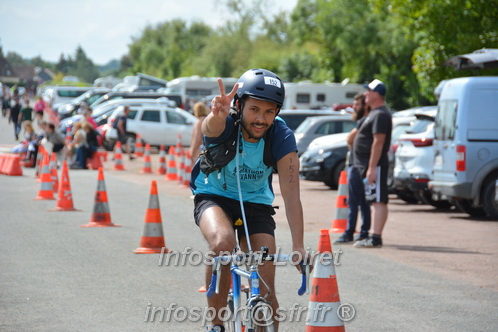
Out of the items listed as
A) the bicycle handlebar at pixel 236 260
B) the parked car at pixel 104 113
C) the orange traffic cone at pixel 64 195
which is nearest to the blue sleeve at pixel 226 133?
the bicycle handlebar at pixel 236 260

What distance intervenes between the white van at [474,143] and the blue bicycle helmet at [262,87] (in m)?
9.90

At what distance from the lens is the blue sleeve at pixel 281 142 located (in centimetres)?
526

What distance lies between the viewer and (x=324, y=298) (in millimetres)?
5691

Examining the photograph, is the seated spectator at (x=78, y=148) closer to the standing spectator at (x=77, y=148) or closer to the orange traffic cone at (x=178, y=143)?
the standing spectator at (x=77, y=148)

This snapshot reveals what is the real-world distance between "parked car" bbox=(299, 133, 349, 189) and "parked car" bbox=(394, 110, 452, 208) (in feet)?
9.70

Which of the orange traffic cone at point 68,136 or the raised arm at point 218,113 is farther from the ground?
the raised arm at point 218,113

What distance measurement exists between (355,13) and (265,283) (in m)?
46.8

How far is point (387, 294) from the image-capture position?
27.5 ft

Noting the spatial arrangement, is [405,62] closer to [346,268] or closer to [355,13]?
[355,13]

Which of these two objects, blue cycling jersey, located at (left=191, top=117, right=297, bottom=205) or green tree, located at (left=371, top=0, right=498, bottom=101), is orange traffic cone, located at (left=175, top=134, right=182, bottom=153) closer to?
green tree, located at (left=371, top=0, right=498, bottom=101)

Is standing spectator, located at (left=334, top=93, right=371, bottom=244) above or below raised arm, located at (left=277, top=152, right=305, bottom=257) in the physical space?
below

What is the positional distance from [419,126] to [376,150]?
653 cm

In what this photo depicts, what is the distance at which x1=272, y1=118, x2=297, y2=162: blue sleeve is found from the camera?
17.3ft

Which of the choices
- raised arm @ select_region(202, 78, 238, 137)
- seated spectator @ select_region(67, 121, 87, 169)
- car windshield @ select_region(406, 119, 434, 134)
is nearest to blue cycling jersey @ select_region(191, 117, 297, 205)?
raised arm @ select_region(202, 78, 238, 137)
